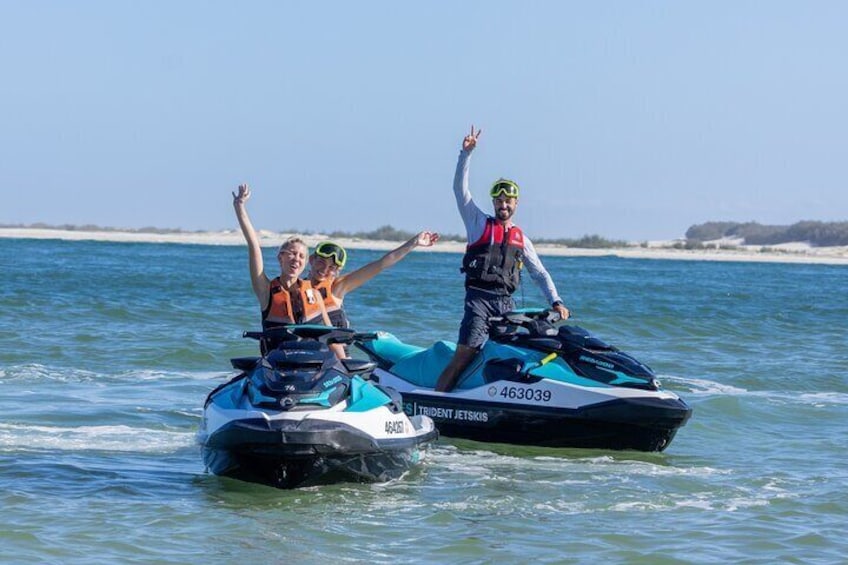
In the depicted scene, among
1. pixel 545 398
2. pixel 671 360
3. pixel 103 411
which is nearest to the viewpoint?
pixel 545 398

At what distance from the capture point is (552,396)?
34.0ft

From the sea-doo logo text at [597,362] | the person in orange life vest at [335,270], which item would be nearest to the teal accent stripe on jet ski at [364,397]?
the person in orange life vest at [335,270]

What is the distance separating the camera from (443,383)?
1084 cm

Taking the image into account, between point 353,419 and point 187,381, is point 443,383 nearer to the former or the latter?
point 353,419

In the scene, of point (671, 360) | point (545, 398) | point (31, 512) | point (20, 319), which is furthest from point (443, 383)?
point (20, 319)

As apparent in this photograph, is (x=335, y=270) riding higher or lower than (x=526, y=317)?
higher

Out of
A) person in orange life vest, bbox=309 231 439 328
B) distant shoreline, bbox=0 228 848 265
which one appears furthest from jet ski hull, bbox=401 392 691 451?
distant shoreline, bbox=0 228 848 265

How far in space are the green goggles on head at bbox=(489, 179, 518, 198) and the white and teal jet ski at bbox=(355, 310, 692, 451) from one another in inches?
33.9

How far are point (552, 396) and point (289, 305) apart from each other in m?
2.30

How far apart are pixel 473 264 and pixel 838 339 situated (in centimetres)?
1328

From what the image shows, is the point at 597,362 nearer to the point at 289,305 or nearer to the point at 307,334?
the point at 289,305

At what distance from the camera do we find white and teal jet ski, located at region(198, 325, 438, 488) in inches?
318

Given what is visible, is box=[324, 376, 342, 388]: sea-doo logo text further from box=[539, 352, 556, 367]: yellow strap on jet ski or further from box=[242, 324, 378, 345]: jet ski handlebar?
box=[539, 352, 556, 367]: yellow strap on jet ski

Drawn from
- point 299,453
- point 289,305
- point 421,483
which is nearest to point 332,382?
point 299,453
